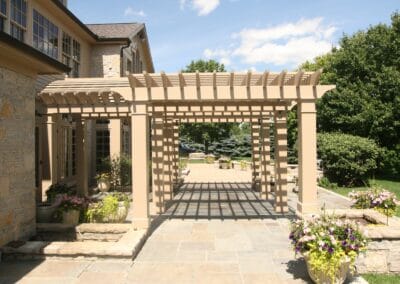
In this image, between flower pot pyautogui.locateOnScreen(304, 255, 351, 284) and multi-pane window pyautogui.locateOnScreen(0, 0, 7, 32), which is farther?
multi-pane window pyautogui.locateOnScreen(0, 0, 7, 32)

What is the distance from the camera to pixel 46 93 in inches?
396

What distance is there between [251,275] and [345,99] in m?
18.6

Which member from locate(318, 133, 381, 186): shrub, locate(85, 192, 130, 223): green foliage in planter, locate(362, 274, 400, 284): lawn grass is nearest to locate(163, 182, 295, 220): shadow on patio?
locate(85, 192, 130, 223): green foliage in planter

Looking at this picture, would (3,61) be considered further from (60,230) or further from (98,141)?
(98,141)

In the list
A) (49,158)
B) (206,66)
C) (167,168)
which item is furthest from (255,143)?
(206,66)

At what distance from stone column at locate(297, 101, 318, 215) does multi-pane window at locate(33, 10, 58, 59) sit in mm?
8818

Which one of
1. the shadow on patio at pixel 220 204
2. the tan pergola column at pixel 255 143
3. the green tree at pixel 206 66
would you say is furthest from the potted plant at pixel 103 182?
the green tree at pixel 206 66

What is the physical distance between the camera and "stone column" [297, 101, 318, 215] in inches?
328

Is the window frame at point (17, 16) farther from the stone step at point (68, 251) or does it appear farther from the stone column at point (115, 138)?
the stone step at point (68, 251)

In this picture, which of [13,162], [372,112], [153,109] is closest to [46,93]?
[153,109]

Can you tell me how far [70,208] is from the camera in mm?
8570

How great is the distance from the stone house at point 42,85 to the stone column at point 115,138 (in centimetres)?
4

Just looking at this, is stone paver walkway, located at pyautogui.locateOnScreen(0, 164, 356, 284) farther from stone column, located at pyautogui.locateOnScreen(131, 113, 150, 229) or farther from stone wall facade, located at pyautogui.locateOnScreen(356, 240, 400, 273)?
stone wall facade, located at pyautogui.locateOnScreen(356, 240, 400, 273)

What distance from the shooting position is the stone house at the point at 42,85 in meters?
6.79
